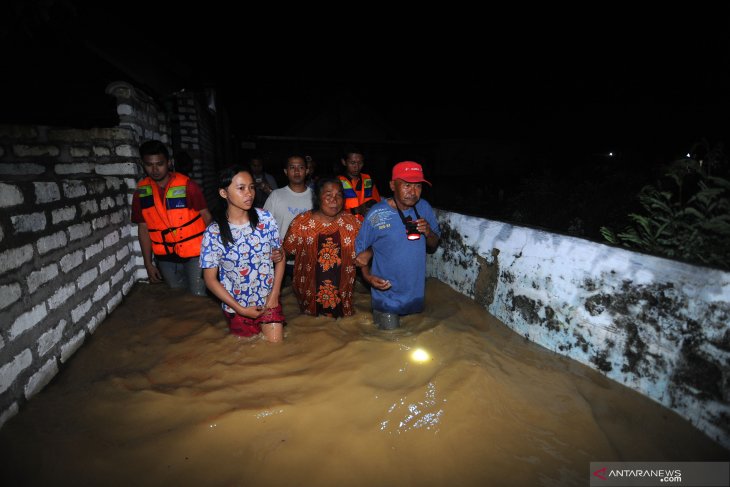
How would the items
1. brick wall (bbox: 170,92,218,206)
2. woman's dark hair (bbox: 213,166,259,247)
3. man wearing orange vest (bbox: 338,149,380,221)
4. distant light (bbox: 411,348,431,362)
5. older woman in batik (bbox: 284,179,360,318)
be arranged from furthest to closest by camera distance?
brick wall (bbox: 170,92,218,206)
man wearing orange vest (bbox: 338,149,380,221)
older woman in batik (bbox: 284,179,360,318)
distant light (bbox: 411,348,431,362)
woman's dark hair (bbox: 213,166,259,247)

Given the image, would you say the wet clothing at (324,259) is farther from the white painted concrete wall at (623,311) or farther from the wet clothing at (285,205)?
the white painted concrete wall at (623,311)

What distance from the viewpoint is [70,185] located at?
9.77 feet

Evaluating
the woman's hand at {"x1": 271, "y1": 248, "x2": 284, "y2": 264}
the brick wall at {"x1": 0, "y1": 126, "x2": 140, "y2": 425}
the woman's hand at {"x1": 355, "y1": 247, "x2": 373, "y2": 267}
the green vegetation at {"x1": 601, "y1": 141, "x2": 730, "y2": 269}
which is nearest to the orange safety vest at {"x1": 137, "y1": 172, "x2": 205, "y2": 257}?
the brick wall at {"x1": 0, "y1": 126, "x2": 140, "y2": 425}

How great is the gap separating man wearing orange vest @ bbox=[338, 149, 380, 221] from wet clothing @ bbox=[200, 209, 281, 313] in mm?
1795

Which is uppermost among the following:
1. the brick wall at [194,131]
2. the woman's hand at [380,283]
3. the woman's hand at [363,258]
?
the brick wall at [194,131]

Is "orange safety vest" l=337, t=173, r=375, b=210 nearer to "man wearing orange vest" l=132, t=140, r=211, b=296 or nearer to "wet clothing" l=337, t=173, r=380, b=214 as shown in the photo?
"wet clothing" l=337, t=173, r=380, b=214

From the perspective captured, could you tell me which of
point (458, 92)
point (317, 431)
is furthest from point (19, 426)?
point (458, 92)

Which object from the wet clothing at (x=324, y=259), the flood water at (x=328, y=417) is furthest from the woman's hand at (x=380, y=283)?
the flood water at (x=328, y=417)

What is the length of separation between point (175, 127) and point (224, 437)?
8.18 meters

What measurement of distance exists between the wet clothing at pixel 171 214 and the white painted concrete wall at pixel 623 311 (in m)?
3.30

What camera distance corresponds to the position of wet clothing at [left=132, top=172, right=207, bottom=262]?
3.79m

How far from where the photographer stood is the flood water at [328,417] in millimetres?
1905

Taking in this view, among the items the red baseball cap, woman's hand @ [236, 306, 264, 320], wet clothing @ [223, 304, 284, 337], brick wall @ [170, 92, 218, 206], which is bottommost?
wet clothing @ [223, 304, 284, 337]

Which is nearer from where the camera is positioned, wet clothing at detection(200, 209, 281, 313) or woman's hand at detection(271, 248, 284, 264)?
wet clothing at detection(200, 209, 281, 313)
